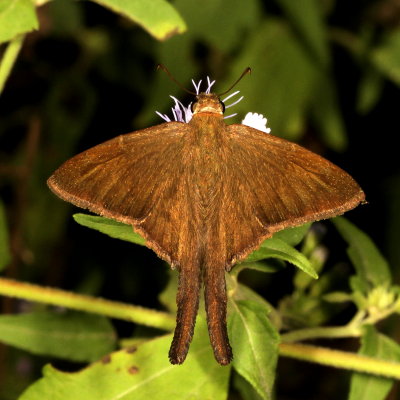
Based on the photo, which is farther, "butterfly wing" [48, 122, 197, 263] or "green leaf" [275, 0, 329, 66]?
"green leaf" [275, 0, 329, 66]

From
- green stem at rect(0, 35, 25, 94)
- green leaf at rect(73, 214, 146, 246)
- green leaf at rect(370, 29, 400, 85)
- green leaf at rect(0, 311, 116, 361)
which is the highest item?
green leaf at rect(370, 29, 400, 85)

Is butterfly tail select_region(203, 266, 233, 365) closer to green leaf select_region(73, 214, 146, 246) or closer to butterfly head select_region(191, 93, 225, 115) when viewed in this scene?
green leaf select_region(73, 214, 146, 246)

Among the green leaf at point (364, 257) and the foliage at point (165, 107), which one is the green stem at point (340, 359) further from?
the foliage at point (165, 107)

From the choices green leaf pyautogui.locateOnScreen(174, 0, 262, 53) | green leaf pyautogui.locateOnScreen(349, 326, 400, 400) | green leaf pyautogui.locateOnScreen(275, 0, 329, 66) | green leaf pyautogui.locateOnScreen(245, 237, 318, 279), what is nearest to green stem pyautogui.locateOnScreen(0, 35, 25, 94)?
green leaf pyautogui.locateOnScreen(245, 237, 318, 279)

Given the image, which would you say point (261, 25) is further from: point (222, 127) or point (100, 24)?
point (222, 127)

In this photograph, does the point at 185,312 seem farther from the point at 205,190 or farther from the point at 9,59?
the point at 9,59

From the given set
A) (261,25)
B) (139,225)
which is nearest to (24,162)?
(261,25)
